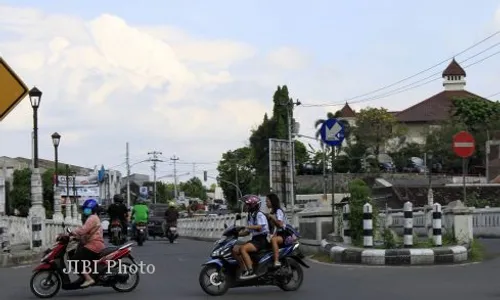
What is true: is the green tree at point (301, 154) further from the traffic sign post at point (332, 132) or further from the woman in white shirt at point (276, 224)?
the woman in white shirt at point (276, 224)

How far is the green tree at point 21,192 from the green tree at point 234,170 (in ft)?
109

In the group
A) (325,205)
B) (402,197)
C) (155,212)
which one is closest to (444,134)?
(402,197)

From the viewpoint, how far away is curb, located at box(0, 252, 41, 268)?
19406mm

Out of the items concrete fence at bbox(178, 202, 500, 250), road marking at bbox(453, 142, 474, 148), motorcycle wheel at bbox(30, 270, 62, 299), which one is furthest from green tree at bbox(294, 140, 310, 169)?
motorcycle wheel at bbox(30, 270, 62, 299)

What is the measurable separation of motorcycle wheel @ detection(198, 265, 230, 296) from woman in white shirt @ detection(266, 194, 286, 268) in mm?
881

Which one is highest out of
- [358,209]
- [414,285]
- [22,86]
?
[22,86]

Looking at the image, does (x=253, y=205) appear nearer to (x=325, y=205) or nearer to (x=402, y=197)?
(x=325, y=205)

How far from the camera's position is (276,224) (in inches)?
496

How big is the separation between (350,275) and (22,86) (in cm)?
710

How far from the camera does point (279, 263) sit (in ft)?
40.6

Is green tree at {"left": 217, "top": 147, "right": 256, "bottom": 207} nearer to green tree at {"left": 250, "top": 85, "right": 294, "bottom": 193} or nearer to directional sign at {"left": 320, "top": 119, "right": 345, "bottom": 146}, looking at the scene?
green tree at {"left": 250, "top": 85, "right": 294, "bottom": 193}

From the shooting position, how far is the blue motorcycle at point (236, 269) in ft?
39.8

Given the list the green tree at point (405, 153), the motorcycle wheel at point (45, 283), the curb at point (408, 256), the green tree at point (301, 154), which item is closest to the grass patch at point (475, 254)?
the curb at point (408, 256)

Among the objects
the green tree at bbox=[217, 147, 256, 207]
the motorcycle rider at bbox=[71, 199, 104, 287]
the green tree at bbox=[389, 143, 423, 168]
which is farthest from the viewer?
the green tree at bbox=[217, 147, 256, 207]
